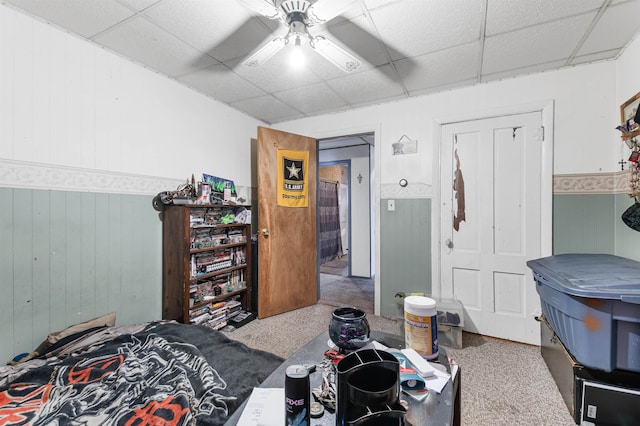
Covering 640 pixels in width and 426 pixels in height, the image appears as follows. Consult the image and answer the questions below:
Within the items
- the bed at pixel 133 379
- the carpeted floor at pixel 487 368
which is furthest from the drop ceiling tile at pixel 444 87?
the bed at pixel 133 379

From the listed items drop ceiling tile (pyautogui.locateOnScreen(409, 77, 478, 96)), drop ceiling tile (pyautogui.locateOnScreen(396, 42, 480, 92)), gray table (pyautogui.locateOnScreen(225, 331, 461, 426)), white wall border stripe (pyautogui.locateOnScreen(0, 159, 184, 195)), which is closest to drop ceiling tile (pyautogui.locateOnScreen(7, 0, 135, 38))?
white wall border stripe (pyautogui.locateOnScreen(0, 159, 184, 195))

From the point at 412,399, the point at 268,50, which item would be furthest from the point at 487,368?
the point at 268,50

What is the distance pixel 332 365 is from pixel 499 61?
264cm

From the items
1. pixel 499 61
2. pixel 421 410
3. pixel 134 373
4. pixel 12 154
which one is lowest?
pixel 134 373

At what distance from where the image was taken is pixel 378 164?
126 inches

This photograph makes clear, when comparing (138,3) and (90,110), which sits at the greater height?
(138,3)

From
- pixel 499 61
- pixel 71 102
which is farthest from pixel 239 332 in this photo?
pixel 499 61

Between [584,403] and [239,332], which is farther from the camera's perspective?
[239,332]

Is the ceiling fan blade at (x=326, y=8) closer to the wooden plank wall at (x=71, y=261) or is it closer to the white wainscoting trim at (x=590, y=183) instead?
the wooden plank wall at (x=71, y=261)

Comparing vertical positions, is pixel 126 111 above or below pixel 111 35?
below

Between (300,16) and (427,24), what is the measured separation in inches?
36.3

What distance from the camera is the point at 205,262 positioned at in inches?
104

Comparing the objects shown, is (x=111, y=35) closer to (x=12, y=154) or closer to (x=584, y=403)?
(x=12, y=154)

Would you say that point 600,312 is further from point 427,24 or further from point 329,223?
point 329,223
